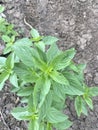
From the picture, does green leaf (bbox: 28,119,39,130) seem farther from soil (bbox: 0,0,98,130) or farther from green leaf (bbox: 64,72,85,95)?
soil (bbox: 0,0,98,130)

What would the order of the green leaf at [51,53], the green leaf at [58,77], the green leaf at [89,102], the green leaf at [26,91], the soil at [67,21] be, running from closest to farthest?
the green leaf at [58,77]
the green leaf at [51,53]
the green leaf at [26,91]
the green leaf at [89,102]
the soil at [67,21]

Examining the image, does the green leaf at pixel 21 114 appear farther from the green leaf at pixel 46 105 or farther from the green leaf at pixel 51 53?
the green leaf at pixel 51 53

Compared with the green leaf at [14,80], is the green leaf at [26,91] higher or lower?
lower

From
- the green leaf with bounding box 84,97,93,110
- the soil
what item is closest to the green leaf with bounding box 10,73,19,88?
the green leaf with bounding box 84,97,93,110

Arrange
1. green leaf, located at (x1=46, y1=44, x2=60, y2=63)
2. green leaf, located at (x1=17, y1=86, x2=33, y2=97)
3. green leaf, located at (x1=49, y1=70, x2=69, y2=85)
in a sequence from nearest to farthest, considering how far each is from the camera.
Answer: green leaf, located at (x1=49, y1=70, x2=69, y2=85), green leaf, located at (x1=46, y1=44, x2=60, y2=63), green leaf, located at (x1=17, y1=86, x2=33, y2=97)

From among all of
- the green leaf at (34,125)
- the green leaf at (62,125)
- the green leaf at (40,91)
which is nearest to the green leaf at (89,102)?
the green leaf at (62,125)

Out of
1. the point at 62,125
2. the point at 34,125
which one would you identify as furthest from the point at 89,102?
the point at 34,125
